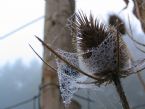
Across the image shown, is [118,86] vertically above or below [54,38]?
below

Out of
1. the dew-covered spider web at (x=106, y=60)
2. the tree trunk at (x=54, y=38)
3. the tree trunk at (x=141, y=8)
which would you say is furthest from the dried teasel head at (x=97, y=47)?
the tree trunk at (x=54, y=38)

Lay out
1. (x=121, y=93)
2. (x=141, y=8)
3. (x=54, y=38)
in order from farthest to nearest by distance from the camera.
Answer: (x=54, y=38) → (x=141, y=8) → (x=121, y=93)

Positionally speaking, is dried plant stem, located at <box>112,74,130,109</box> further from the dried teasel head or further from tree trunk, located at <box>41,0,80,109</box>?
tree trunk, located at <box>41,0,80,109</box>

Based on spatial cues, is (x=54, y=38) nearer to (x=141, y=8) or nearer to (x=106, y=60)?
(x=141, y=8)

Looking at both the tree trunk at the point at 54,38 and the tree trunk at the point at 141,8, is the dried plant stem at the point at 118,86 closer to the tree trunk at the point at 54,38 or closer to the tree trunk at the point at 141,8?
the tree trunk at the point at 141,8

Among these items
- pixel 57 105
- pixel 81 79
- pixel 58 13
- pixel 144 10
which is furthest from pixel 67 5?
pixel 81 79

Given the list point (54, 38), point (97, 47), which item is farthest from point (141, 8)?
point (54, 38)
